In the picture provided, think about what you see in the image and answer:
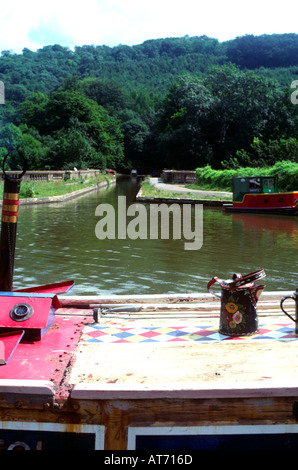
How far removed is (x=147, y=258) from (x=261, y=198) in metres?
13.6

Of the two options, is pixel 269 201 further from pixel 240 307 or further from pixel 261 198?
pixel 240 307

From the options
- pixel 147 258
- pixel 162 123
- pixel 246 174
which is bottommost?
pixel 147 258

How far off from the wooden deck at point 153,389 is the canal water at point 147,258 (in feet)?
22.0

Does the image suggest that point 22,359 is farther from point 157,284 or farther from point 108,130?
point 108,130

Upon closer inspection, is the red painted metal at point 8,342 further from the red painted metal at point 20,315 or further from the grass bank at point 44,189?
the grass bank at point 44,189

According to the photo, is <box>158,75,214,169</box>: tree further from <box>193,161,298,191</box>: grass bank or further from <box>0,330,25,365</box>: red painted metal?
<box>0,330,25,365</box>: red painted metal

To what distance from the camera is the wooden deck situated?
129 inches

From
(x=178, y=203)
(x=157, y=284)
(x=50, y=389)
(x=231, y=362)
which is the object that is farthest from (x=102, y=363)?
(x=178, y=203)

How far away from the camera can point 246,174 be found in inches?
1410

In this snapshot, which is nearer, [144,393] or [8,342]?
[144,393]

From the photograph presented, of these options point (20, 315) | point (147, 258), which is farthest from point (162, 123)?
point (20, 315)

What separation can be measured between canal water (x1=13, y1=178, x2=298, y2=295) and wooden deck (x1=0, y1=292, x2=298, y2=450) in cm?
672

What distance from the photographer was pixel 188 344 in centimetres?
426

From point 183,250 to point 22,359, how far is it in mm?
12005
